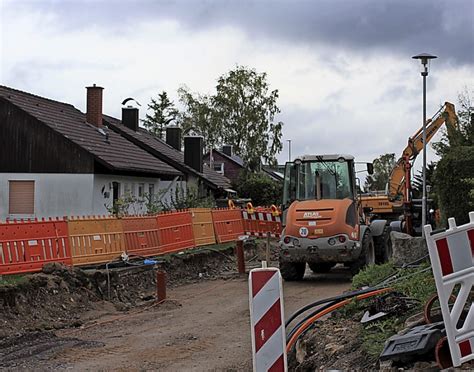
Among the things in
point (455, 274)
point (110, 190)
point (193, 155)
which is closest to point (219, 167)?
point (193, 155)

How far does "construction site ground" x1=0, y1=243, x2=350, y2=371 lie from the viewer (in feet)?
32.3

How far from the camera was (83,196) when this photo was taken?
32.5 metres

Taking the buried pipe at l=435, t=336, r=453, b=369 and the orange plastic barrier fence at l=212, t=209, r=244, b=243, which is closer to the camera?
the buried pipe at l=435, t=336, r=453, b=369

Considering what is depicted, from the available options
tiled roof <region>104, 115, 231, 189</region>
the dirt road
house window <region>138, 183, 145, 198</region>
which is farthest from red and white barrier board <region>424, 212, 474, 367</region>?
tiled roof <region>104, 115, 231, 189</region>

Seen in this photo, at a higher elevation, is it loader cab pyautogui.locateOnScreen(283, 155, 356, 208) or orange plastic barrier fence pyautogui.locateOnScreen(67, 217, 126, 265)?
loader cab pyautogui.locateOnScreen(283, 155, 356, 208)

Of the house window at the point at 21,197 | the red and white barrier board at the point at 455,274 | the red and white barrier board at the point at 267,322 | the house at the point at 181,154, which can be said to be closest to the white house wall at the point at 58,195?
the house window at the point at 21,197

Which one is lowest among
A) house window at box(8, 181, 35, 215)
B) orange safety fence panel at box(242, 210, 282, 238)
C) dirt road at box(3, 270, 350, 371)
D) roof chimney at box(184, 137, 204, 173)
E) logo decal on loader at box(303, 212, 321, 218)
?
dirt road at box(3, 270, 350, 371)

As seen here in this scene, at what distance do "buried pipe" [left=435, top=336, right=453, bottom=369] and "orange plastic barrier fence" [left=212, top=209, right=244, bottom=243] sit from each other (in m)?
19.1

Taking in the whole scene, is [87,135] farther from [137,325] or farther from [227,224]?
[137,325]

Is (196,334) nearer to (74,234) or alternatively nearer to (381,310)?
(381,310)

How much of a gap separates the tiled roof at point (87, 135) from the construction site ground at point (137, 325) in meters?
15.8

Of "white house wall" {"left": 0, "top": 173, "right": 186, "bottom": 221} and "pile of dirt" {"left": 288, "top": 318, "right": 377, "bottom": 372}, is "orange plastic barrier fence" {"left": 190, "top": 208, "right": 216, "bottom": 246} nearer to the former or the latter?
"white house wall" {"left": 0, "top": 173, "right": 186, "bottom": 221}

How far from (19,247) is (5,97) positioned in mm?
20268

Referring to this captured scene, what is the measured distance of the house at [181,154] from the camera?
138ft
